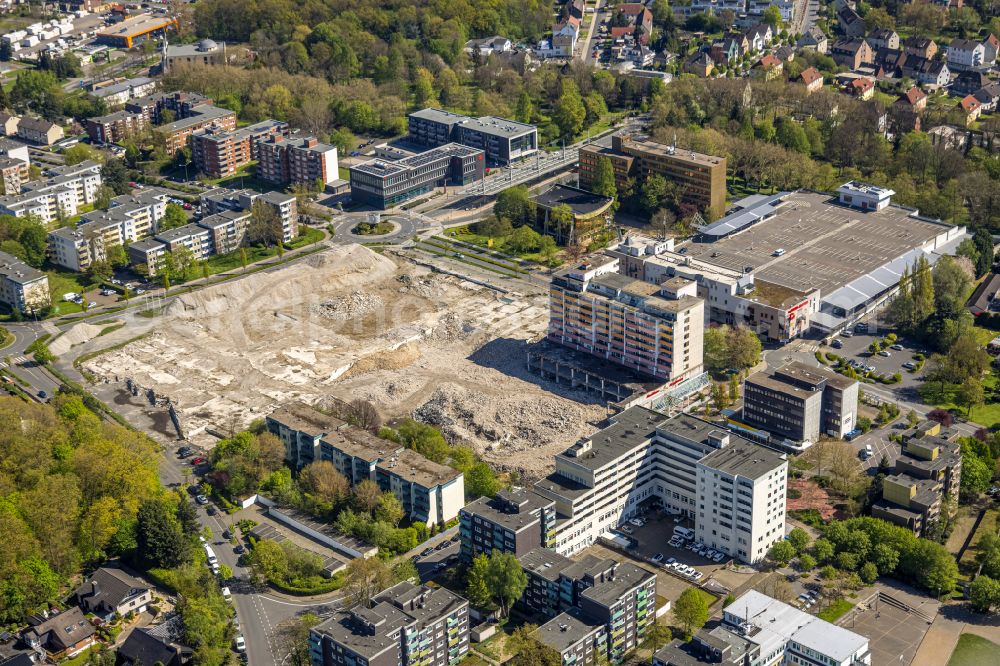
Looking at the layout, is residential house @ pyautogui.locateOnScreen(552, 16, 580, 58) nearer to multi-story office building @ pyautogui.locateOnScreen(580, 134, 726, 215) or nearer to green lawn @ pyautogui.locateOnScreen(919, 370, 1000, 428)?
multi-story office building @ pyautogui.locateOnScreen(580, 134, 726, 215)

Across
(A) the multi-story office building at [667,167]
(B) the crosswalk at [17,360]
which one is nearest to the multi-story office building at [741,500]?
(A) the multi-story office building at [667,167]

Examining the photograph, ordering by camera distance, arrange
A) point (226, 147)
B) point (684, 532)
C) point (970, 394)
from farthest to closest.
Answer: point (226, 147) < point (970, 394) < point (684, 532)

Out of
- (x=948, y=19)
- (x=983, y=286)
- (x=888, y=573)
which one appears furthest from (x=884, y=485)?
(x=948, y=19)

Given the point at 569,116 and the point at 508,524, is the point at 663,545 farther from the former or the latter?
the point at 569,116

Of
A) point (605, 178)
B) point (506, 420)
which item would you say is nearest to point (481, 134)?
point (605, 178)

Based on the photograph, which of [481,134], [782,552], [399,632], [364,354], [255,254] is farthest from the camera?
[481,134]

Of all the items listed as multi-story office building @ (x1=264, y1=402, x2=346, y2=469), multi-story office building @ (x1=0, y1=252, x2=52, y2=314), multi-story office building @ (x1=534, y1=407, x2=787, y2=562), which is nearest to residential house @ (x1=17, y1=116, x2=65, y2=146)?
multi-story office building @ (x1=0, y1=252, x2=52, y2=314)
